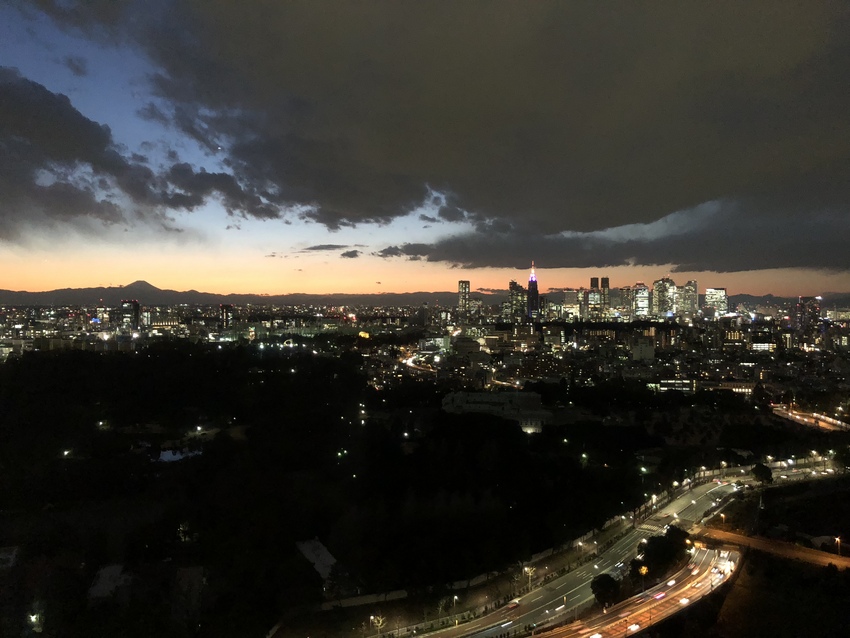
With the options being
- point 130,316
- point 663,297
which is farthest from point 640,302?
point 130,316

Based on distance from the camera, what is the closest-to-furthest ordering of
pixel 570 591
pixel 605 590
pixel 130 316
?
pixel 605 590, pixel 570 591, pixel 130 316

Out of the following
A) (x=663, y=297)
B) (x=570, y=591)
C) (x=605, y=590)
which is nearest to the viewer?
(x=605, y=590)

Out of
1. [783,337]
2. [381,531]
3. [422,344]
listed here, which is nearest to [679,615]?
[381,531]

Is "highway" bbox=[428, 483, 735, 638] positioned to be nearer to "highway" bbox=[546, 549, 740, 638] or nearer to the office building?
"highway" bbox=[546, 549, 740, 638]

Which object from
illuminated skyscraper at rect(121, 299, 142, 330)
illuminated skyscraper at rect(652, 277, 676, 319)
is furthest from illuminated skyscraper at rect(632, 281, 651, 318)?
illuminated skyscraper at rect(121, 299, 142, 330)

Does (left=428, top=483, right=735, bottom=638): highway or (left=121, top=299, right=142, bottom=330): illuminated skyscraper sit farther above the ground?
(left=121, top=299, right=142, bottom=330): illuminated skyscraper

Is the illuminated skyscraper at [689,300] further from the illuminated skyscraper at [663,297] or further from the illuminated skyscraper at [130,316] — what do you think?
the illuminated skyscraper at [130,316]

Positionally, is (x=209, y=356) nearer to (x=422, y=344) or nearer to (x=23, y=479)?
(x=23, y=479)

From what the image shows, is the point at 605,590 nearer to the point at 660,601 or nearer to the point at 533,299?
the point at 660,601
